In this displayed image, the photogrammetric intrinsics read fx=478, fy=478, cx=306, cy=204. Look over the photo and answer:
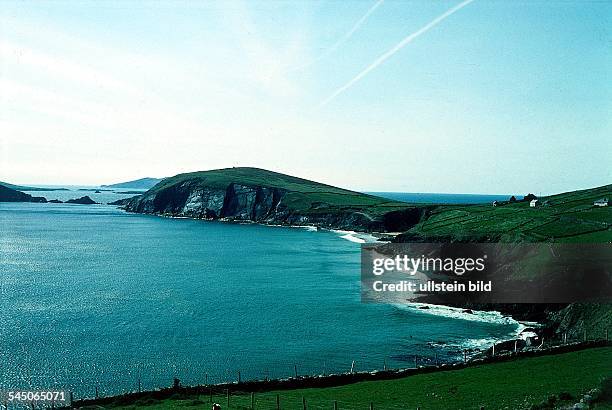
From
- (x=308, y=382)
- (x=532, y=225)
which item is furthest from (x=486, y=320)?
(x=532, y=225)

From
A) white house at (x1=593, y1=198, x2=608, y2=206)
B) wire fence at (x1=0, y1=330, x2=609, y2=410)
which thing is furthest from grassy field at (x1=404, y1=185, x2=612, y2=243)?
wire fence at (x1=0, y1=330, x2=609, y2=410)

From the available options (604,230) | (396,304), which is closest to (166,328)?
(396,304)

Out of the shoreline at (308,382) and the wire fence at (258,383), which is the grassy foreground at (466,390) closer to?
the wire fence at (258,383)

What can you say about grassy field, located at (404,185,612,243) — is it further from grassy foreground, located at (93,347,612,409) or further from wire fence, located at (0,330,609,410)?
grassy foreground, located at (93,347,612,409)

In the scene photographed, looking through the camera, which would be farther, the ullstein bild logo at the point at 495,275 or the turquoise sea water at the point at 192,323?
the ullstein bild logo at the point at 495,275

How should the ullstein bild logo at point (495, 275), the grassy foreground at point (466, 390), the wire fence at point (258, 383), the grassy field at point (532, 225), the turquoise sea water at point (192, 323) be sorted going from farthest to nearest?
the grassy field at point (532, 225) → the ullstein bild logo at point (495, 275) → the turquoise sea water at point (192, 323) → the wire fence at point (258, 383) → the grassy foreground at point (466, 390)

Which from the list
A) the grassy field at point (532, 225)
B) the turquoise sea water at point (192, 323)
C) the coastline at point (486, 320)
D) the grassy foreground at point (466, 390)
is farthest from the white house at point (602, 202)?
the grassy foreground at point (466, 390)
